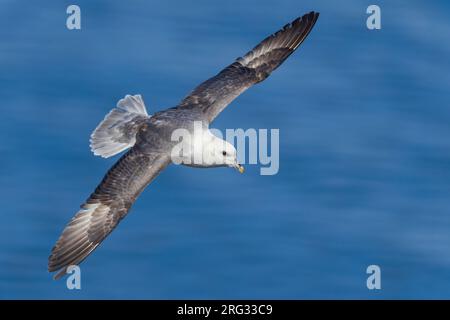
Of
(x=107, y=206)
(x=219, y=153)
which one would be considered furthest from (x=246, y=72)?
(x=107, y=206)

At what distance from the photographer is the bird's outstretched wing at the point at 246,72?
527 inches

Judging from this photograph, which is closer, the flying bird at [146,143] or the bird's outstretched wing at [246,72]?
the flying bird at [146,143]

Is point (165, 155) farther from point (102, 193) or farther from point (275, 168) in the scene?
point (275, 168)

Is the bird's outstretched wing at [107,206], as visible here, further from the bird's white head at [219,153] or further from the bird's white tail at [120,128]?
the bird's white tail at [120,128]

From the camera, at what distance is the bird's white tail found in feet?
43.6

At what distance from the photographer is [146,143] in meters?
12.5

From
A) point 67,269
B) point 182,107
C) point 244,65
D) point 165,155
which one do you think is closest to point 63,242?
point 67,269

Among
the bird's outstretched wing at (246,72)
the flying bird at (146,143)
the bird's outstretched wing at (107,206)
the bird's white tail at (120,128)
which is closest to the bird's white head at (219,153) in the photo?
the flying bird at (146,143)

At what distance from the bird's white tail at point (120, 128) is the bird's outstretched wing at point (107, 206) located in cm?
96

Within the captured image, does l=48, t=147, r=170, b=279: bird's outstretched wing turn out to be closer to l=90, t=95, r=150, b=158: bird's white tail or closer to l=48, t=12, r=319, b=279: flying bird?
l=48, t=12, r=319, b=279: flying bird

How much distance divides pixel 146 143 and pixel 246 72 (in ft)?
6.33

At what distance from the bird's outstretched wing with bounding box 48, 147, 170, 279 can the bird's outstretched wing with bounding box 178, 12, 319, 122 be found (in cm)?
126

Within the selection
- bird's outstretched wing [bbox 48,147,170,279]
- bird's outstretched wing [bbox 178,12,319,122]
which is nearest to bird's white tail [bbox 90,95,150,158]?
bird's outstretched wing [bbox 178,12,319,122]

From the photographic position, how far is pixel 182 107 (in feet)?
43.7
